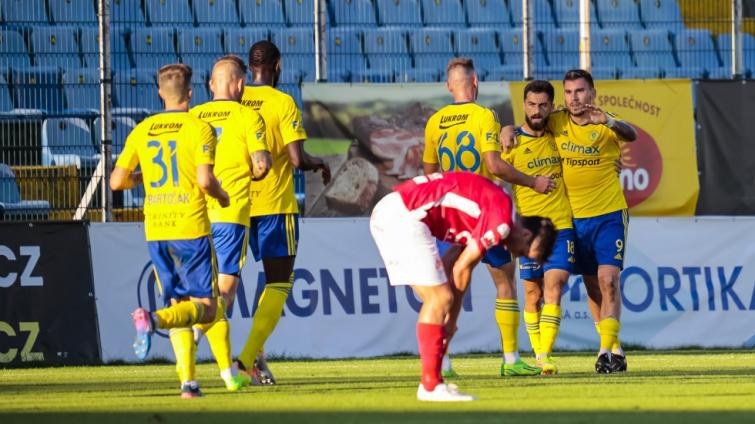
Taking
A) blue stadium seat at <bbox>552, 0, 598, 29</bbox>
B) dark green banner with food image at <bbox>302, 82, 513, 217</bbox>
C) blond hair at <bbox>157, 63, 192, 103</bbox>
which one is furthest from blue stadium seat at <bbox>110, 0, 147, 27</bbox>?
blond hair at <bbox>157, 63, 192, 103</bbox>

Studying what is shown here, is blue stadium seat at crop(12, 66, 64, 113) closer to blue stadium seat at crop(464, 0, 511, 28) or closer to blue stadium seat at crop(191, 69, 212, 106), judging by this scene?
blue stadium seat at crop(191, 69, 212, 106)

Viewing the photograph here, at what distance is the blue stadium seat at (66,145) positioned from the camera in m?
13.8

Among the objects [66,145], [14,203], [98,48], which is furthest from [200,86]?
[14,203]

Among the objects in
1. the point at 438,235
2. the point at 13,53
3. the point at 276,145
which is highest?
the point at 13,53

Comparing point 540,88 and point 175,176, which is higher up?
point 540,88

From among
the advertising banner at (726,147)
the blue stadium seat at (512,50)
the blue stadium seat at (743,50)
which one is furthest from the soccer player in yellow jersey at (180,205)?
the blue stadium seat at (743,50)

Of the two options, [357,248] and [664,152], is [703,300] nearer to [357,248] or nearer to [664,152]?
[664,152]

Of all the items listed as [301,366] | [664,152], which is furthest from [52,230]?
[664,152]

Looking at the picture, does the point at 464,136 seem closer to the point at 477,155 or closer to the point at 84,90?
the point at 477,155

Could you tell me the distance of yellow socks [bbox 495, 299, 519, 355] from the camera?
10.0 meters

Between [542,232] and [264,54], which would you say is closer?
[542,232]

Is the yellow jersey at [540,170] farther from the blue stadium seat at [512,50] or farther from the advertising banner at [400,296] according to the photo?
the blue stadium seat at [512,50]

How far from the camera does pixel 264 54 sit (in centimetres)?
958

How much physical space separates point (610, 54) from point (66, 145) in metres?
7.73
